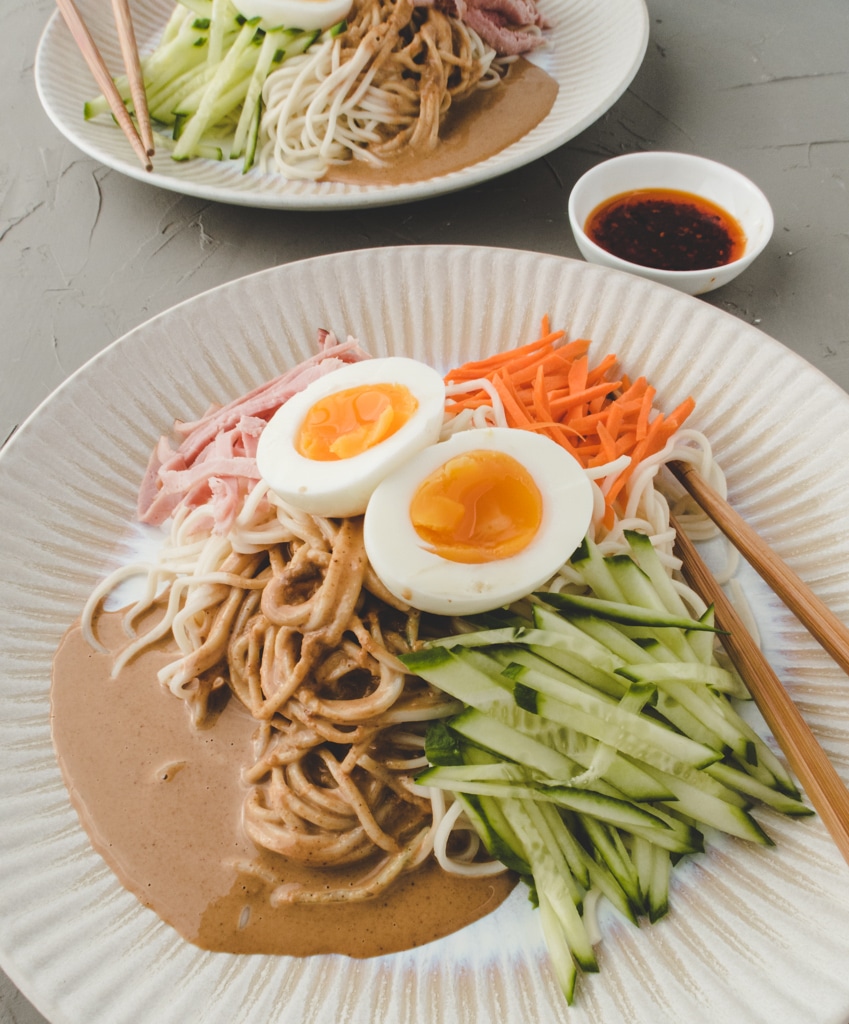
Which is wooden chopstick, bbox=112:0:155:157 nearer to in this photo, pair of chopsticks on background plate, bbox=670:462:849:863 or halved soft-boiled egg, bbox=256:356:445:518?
halved soft-boiled egg, bbox=256:356:445:518

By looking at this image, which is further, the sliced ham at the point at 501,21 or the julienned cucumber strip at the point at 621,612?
the sliced ham at the point at 501,21

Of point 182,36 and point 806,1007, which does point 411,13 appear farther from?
point 806,1007

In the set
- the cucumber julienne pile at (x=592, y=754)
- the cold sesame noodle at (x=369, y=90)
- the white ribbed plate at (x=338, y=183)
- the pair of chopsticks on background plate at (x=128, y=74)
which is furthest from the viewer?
the cold sesame noodle at (x=369, y=90)

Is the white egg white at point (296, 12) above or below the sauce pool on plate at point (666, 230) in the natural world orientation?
above

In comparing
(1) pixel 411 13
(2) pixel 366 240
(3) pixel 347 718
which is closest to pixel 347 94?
(1) pixel 411 13

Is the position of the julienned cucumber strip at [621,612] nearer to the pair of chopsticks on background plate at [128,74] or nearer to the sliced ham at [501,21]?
the pair of chopsticks on background plate at [128,74]

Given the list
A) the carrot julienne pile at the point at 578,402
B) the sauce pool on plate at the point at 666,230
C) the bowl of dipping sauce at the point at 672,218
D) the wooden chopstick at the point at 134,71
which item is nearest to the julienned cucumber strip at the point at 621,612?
the carrot julienne pile at the point at 578,402

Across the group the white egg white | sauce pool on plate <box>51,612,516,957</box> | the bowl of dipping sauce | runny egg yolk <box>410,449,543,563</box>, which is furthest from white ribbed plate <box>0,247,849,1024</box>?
the white egg white
